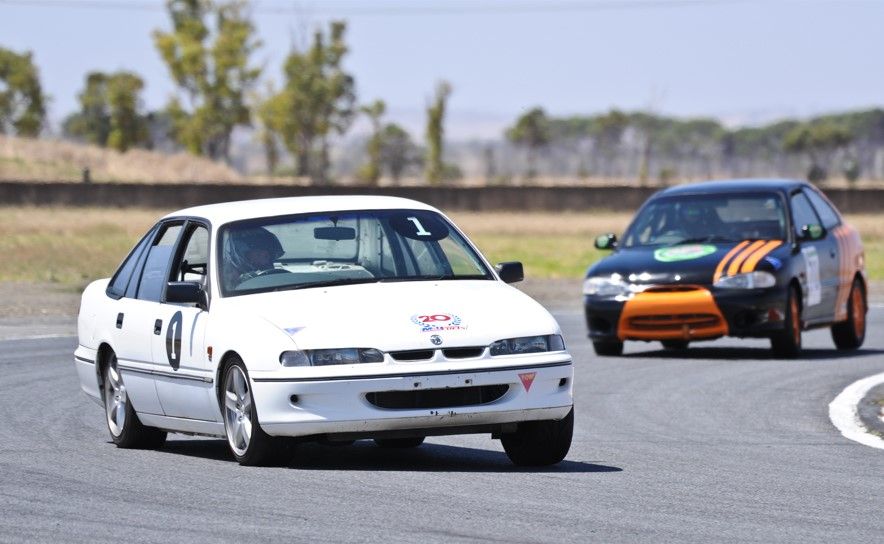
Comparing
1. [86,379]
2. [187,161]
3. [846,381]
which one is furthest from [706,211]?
[187,161]

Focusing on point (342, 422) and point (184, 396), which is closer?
point (342, 422)

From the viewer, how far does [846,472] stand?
9.52 meters

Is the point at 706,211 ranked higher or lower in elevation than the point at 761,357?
higher

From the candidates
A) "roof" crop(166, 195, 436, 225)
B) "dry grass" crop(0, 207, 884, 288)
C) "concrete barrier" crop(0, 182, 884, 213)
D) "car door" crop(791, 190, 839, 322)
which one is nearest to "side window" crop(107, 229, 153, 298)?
"roof" crop(166, 195, 436, 225)

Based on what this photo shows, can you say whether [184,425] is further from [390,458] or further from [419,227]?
[419,227]

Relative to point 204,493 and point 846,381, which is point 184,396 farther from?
point 846,381

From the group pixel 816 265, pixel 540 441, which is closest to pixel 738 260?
pixel 816 265

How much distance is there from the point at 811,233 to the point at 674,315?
163 centimetres

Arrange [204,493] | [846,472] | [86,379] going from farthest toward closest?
1. [86,379]
2. [846,472]
3. [204,493]

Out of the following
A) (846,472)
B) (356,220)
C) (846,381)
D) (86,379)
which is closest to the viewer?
(846,472)

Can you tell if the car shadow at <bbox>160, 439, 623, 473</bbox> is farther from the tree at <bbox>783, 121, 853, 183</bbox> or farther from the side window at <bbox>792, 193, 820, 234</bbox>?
the tree at <bbox>783, 121, 853, 183</bbox>

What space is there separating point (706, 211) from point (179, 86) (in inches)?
3058

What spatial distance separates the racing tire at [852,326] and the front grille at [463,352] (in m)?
10.4

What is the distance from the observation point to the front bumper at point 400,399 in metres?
9.00
